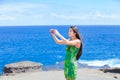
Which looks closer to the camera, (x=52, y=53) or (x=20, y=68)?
(x=20, y=68)

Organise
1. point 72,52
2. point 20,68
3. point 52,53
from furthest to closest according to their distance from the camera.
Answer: point 52,53
point 20,68
point 72,52

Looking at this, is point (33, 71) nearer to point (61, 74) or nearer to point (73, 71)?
point (61, 74)

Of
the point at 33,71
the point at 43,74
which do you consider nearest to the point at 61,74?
the point at 43,74

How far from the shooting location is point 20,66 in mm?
20203

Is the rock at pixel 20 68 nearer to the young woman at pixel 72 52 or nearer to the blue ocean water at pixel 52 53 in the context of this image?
the young woman at pixel 72 52

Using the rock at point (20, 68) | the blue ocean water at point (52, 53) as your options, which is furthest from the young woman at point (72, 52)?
the blue ocean water at point (52, 53)

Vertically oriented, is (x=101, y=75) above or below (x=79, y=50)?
below

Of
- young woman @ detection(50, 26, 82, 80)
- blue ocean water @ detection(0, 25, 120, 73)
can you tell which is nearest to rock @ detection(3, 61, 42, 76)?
young woman @ detection(50, 26, 82, 80)

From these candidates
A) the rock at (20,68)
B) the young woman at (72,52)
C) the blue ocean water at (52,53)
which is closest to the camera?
the young woman at (72,52)

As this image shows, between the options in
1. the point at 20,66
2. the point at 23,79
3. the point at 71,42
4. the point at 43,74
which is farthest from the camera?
the point at 20,66

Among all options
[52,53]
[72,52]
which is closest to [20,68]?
[72,52]

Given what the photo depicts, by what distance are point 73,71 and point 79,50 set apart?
1.71 ft

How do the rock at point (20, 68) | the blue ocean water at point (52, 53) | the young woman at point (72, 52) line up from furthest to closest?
the blue ocean water at point (52, 53) < the rock at point (20, 68) < the young woman at point (72, 52)

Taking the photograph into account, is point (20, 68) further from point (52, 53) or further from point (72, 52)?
point (52, 53)
